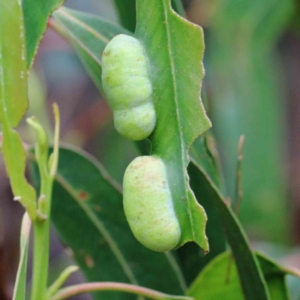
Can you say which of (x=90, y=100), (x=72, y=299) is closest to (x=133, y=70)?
(x=72, y=299)

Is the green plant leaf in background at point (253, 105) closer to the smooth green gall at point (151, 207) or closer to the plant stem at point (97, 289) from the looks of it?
the plant stem at point (97, 289)

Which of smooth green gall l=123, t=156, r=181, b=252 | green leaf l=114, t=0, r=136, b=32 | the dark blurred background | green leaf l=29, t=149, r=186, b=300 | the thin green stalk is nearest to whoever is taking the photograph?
smooth green gall l=123, t=156, r=181, b=252

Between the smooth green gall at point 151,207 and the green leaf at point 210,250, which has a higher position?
the smooth green gall at point 151,207

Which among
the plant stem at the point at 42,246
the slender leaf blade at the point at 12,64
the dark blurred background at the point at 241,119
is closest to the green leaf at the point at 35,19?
the slender leaf blade at the point at 12,64

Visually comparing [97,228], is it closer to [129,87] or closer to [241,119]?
[129,87]

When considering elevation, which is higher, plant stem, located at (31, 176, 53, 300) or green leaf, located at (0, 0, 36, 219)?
green leaf, located at (0, 0, 36, 219)

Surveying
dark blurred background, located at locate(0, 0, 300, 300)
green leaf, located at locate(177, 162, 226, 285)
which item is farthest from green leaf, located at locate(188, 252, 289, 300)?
dark blurred background, located at locate(0, 0, 300, 300)

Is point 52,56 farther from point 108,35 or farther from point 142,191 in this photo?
point 142,191

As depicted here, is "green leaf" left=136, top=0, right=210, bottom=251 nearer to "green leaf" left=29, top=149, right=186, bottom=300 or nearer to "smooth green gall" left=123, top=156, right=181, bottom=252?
"smooth green gall" left=123, top=156, right=181, bottom=252
